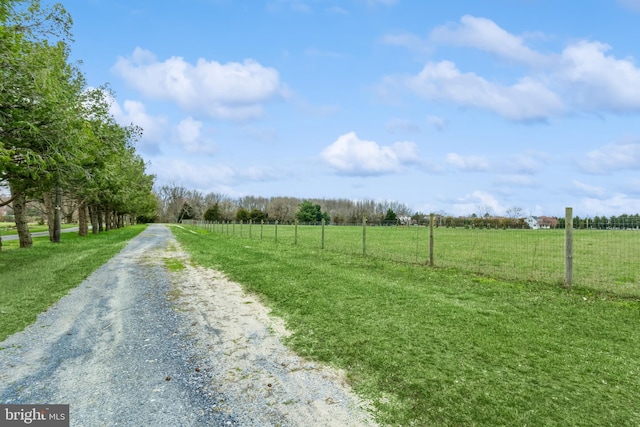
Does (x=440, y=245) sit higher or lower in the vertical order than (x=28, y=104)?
lower

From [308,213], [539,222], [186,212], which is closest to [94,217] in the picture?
[539,222]

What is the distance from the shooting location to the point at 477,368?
389 centimetres

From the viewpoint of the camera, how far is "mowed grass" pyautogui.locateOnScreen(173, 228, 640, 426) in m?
3.16

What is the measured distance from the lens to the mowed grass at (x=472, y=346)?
10.4 ft

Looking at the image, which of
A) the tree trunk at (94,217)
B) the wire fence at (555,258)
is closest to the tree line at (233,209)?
the tree trunk at (94,217)

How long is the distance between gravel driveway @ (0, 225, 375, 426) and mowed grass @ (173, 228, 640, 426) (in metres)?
0.40

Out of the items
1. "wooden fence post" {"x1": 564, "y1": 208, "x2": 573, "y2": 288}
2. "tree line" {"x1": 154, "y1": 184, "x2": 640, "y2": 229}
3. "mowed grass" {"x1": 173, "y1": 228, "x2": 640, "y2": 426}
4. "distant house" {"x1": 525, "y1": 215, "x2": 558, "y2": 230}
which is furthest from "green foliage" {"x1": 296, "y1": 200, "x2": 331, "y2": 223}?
"wooden fence post" {"x1": 564, "y1": 208, "x2": 573, "y2": 288}

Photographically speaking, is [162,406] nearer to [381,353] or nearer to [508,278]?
[381,353]

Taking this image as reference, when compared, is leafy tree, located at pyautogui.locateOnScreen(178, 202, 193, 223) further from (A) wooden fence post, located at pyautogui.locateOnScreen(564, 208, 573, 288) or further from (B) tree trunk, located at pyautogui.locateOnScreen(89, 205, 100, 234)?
(A) wooden fence post, located at pyautogui.locateOnScreen(564, 208, 573, 288)

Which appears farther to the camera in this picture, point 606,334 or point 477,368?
point 606,334

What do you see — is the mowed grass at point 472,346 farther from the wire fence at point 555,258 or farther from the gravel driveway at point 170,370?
the wire fence at point 555,258

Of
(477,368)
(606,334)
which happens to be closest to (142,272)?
(477,368)

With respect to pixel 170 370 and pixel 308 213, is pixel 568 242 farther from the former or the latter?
pixel 308 213

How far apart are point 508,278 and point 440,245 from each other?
9.46 metres
